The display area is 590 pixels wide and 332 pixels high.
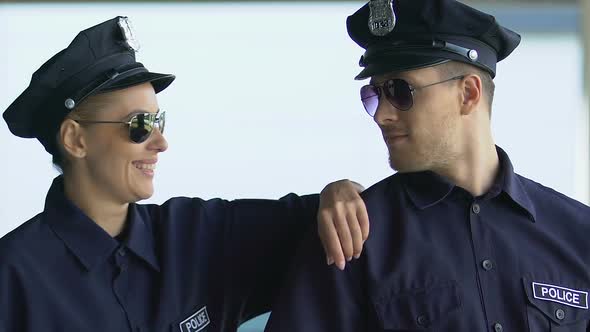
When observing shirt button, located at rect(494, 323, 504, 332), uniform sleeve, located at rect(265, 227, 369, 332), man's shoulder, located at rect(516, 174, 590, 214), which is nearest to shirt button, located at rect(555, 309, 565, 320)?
shirt button, located at rect(494, 323, 504, 332)

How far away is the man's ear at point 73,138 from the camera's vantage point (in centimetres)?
244


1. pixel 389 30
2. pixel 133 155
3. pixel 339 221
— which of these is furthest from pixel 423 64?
pixel 133 155

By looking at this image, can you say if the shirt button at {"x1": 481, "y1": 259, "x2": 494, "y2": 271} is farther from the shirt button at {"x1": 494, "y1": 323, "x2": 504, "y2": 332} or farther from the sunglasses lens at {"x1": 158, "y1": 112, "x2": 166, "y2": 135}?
the sunglasses lens at {"x1": 158, "y1": 112, "x2": 166, "y2": 135}

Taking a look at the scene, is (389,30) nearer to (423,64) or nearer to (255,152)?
(423,64)

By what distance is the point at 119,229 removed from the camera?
2.47m

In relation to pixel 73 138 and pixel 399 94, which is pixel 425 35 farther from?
pixel 73 138

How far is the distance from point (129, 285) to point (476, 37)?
3.53 feet

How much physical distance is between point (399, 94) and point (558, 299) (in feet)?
2.05

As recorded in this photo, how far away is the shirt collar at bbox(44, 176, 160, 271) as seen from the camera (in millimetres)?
2350

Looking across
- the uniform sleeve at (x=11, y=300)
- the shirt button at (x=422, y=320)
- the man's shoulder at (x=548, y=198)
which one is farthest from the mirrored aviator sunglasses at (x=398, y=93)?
the uniform sleeve at (x=11, y=300)

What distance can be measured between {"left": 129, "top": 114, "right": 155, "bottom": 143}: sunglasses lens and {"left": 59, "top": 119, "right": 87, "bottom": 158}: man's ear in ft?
0.46

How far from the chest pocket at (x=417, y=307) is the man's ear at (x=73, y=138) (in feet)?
2.85

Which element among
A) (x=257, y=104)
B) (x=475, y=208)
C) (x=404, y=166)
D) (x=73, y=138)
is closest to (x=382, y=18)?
(x=404, y=166)

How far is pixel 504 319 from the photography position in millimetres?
2227
